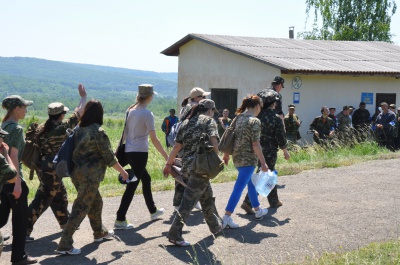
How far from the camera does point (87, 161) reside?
6.95 m

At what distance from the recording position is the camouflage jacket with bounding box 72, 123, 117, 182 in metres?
6.87

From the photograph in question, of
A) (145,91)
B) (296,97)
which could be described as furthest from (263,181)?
(296,97)

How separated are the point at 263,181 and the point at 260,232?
2.78 ft

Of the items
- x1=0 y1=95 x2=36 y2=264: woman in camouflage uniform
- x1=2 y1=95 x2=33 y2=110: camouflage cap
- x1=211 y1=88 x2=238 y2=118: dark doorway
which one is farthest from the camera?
x1=211 y1=88 x2=238 y2=118: dark doorway

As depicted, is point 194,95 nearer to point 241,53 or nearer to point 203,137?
point 203,137

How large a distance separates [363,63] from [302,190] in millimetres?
12470

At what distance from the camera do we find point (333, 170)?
13219 mm

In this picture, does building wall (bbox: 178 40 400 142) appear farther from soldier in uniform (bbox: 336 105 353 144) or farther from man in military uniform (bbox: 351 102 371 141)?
soldier in uniform (bbox: 336 105 353 144)

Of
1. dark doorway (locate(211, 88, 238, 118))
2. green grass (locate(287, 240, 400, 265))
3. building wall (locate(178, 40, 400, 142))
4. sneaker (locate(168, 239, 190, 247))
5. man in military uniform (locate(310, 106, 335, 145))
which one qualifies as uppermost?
building wall (locate(178, 40, 400, 142))

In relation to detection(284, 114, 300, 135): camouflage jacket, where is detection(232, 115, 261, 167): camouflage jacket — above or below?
above

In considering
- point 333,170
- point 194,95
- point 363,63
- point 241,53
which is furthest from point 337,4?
point 194,95

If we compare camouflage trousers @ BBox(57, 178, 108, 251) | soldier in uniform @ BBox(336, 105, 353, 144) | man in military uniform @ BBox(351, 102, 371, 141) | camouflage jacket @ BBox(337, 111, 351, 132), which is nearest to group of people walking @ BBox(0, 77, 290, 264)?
camouflage trousers @ BBox(57, 178, 108, 251)

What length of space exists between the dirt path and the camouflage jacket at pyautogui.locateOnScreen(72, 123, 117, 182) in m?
0.85

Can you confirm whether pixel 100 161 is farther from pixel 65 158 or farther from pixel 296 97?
pixel 296 97
